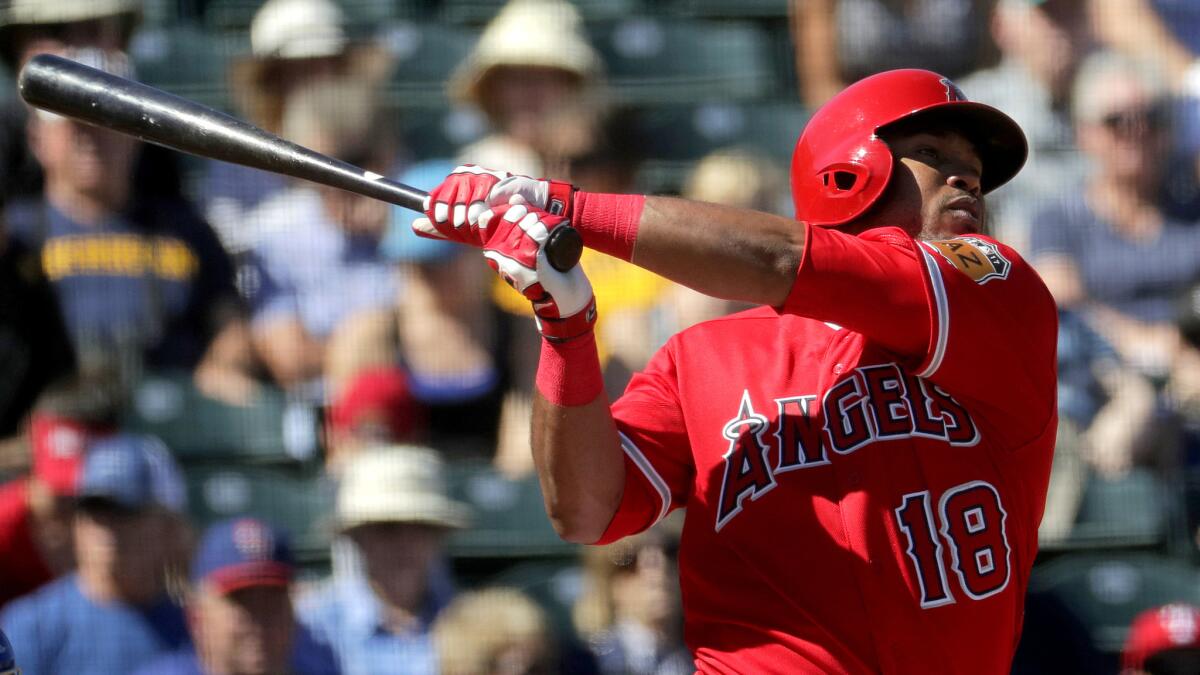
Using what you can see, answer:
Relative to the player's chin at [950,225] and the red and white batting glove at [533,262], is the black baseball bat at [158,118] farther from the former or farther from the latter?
the player's chin at [950,225]

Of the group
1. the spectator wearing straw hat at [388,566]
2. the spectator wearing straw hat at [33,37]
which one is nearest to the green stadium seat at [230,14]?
the spectator wearing straw hat at [33,37]

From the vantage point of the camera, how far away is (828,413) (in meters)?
2.09

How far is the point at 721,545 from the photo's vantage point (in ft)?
6.89

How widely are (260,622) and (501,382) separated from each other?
0.84 m

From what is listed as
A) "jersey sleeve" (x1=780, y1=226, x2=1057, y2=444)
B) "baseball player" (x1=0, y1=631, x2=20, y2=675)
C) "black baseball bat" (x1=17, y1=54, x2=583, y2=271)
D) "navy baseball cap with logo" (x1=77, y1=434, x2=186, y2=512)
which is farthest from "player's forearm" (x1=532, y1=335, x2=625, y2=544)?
"navy baseball cap with logo" (x1=77, y1=434, x2=186, y2=512)

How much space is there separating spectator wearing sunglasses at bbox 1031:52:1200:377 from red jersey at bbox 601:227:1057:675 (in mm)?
1974

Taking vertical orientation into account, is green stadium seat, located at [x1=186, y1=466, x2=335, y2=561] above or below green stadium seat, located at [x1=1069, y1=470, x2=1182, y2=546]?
above

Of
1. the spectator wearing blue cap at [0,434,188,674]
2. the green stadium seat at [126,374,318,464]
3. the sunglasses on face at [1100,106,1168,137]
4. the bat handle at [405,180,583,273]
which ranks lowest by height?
the spectator wearing blue cap at [0,434,188,674]

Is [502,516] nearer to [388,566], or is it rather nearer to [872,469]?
[388,566]

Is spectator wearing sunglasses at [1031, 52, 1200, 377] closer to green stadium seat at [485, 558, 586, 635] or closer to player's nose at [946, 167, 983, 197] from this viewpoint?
green stadium seat at [485, 558, 586, 635]

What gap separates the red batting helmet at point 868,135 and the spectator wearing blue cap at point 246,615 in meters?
1.72

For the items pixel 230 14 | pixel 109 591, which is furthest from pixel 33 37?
pixel 109 591

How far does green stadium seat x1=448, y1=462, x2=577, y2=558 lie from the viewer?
386 cm

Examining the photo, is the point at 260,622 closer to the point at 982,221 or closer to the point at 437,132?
the point at 437,132
